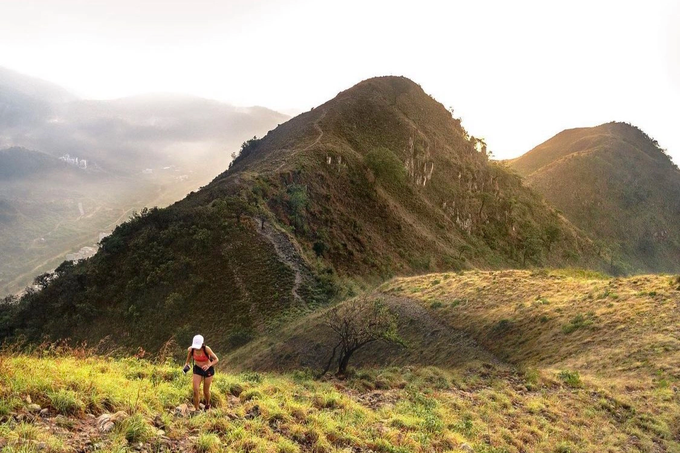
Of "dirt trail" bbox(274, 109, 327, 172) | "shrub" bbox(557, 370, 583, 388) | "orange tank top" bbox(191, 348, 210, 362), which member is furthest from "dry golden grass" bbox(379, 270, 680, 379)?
"dirt trail" bbox(274, 109, 327, 172)

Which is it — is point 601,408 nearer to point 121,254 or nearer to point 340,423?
point 340,423

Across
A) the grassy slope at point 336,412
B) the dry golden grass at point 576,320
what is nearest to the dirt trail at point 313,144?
the dry golden grass at point 576,320

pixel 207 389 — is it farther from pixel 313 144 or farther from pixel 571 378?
pixel 313 144

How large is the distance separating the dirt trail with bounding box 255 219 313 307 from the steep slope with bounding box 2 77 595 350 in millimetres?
117

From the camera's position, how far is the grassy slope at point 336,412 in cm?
639

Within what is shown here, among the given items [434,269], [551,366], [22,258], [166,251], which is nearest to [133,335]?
[166,251]

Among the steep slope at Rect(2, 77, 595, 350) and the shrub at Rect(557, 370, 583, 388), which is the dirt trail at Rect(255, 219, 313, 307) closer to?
the steep slope at Rect(2, 77, 595, 350)

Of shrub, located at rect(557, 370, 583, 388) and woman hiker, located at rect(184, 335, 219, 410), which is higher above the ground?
woman hiker, located at rect(184, 335, 219, 410)

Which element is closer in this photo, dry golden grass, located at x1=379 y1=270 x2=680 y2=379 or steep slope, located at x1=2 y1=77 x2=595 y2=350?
dry golden grass, located at x1=379 y1=270 x2=680 y2=379

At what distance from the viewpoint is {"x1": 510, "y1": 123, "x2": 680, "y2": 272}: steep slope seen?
89.1m

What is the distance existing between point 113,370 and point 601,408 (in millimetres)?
14089

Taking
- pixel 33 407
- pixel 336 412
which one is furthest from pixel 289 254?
pixel 33 407

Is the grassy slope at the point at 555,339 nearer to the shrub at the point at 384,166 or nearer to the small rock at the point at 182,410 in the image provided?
the small rock at the point at 182,410

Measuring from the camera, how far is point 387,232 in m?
48.2
